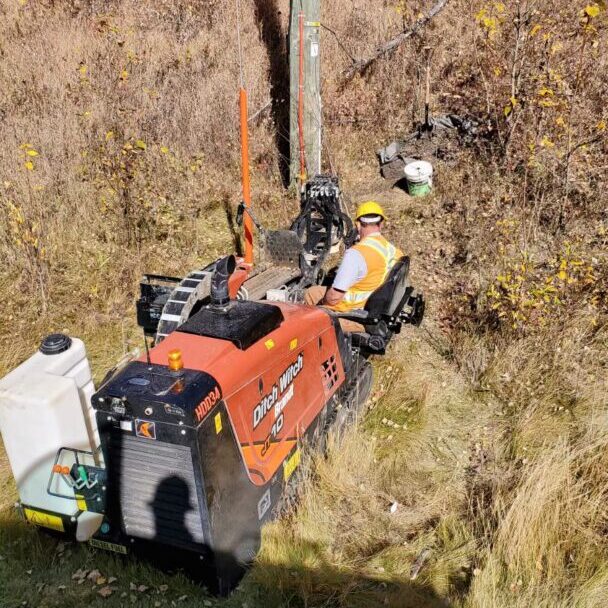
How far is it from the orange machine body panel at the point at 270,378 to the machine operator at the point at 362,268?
52 centimetres

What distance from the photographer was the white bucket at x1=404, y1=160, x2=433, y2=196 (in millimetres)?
7777

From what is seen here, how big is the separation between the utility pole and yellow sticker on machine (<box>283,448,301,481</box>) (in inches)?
188

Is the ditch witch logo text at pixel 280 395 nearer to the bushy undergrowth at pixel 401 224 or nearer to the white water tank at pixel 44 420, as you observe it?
the bushy undergrowth at pixel 401 224

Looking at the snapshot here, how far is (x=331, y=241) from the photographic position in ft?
20.6

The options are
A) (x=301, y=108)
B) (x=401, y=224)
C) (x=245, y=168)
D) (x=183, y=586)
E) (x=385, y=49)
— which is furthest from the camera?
(x=385, y=49)

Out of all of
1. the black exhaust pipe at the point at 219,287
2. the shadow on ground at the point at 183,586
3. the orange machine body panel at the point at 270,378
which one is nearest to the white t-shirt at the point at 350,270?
the orange machine body panel at the point at 270,378

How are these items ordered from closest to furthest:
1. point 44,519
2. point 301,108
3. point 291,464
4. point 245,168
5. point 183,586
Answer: point 183,586, point 44,519, point 291,464, point 245,168, point 301,108

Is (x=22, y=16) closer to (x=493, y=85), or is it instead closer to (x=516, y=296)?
(x=493, y=85)

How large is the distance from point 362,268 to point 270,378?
1.56m

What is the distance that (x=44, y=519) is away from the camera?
11.3ft

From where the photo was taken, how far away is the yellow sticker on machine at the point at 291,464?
3.65 m

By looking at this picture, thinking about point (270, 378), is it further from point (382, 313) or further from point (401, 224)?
point (401, 224)

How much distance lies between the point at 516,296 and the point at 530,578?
245cm

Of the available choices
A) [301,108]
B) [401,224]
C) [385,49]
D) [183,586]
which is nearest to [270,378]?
[183,586]
